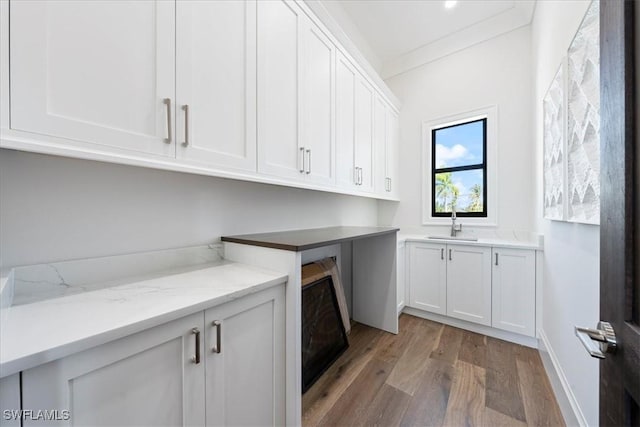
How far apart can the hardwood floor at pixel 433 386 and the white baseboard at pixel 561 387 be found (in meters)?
0.05

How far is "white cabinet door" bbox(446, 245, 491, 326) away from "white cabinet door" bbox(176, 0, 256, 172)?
2.27m

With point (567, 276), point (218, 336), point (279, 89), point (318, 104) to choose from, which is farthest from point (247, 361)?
point (567, 276)

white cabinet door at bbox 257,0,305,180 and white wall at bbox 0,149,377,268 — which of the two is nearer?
white wall at bbox 0,149,377,268

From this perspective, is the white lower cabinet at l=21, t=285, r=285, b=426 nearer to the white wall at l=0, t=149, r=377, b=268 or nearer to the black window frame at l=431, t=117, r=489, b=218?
the white wall at l=0, t=149, r=377, b=268

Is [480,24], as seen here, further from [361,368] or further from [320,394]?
[320,394]

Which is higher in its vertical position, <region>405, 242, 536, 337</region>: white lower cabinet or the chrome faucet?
the chrome faucet

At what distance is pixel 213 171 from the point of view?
118 cm

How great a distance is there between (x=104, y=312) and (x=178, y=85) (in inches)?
35.3

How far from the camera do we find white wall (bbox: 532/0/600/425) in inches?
44.3

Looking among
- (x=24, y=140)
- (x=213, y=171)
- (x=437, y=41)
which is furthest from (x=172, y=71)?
(x=437, y=41)

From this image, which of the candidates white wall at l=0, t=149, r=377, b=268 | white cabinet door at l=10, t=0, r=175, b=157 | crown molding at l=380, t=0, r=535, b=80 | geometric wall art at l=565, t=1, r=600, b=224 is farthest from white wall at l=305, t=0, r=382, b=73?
white wall at l=0, t=149, r=377, b=268

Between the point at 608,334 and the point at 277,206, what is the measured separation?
174cm

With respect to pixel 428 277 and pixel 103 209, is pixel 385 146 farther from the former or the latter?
pixel 103 209

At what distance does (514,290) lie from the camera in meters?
2.24
